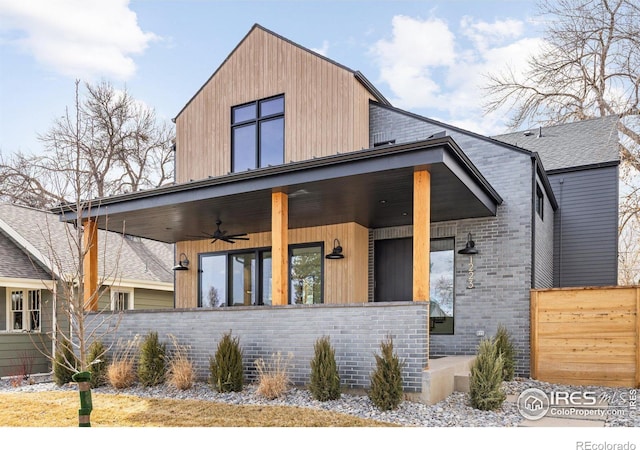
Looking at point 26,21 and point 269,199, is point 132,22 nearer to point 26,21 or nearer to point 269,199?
point 26,21

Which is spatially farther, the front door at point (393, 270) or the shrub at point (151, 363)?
the front door at point (393, 270)

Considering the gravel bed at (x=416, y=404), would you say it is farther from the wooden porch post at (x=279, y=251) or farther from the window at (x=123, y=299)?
the window at (x=123, y=299)

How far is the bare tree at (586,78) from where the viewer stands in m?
11.8

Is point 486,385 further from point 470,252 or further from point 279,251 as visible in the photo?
point 470,252

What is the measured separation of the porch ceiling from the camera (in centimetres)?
667

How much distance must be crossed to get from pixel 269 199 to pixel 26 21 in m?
5.19

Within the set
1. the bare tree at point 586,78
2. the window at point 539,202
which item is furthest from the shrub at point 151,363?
the bare tree at point 586,78

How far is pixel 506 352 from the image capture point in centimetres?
816

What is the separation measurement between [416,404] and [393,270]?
14.5 ft

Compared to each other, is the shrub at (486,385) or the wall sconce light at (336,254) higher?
the wall sconce light at (336,254)

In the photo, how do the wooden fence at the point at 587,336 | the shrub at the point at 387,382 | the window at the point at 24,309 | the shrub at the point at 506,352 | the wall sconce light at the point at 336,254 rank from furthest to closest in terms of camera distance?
the window at the point at 24,309 → the wall sconce light at the point at 336,254 → the shrub at the point at 506,352 → the wooden fence at the point at 587,336 → the shrub at the point at 387,382

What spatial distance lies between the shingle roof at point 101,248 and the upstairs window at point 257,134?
336 cm

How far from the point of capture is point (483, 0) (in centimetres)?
1009
